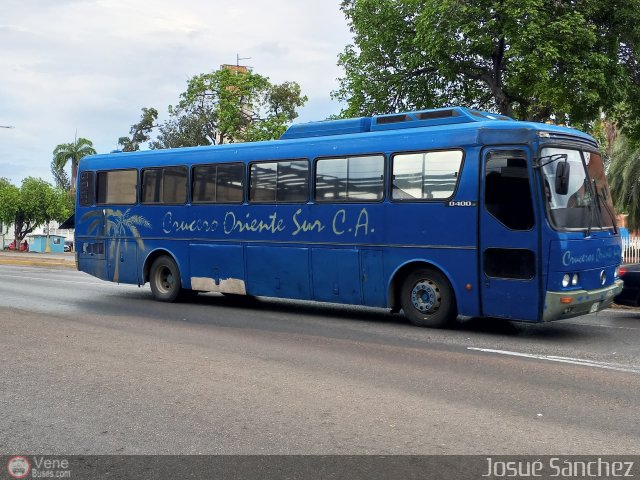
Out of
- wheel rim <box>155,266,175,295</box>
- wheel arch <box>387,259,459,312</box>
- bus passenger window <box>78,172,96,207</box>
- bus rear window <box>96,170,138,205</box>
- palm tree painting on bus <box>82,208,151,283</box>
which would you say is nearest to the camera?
wheel arch <box>387,259,459,312</box>

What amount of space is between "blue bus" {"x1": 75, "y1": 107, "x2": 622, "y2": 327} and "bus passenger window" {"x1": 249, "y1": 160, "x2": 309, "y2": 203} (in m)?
0.02

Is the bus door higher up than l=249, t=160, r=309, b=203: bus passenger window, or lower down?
lower down

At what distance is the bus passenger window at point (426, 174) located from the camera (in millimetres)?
11242

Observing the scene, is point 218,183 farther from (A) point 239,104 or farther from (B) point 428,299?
(A) point 239,104

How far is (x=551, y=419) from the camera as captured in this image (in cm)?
617

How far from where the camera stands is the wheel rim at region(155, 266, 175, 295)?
15.6 m

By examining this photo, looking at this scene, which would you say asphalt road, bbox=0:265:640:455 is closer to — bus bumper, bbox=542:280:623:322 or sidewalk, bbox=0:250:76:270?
bus bumper, bbox=542:280:623:322

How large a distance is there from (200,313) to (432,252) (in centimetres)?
462

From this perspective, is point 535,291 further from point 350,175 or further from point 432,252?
point 350,175

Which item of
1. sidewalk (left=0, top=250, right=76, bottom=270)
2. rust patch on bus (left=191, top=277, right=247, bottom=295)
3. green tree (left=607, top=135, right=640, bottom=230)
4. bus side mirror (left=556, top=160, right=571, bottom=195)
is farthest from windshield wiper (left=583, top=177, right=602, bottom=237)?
sidewalk (left=0, top=250, right=76, bottom=270)

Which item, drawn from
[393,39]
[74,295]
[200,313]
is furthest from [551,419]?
[393,39]

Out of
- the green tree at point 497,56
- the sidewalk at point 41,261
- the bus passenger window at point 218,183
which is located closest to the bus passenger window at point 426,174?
the bus passenger window at point 218,183

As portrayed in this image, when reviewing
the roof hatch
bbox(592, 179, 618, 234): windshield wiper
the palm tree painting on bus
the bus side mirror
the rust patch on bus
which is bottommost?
the rust patch on bus

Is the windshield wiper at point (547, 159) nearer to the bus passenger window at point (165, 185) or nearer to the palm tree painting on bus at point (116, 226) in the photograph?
the bus passenger window at point (165, 185)
